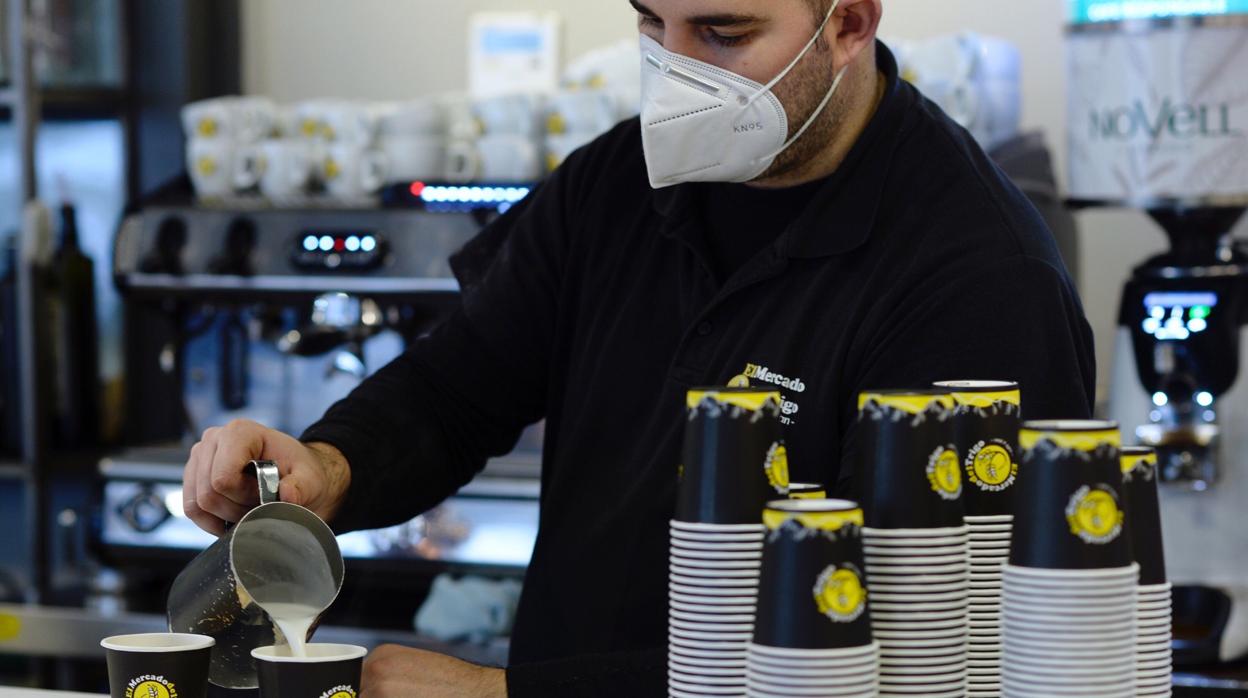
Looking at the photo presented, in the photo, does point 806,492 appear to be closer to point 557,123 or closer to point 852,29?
point 852,29

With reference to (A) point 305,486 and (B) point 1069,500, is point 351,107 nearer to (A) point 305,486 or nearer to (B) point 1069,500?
(A) point 305,486

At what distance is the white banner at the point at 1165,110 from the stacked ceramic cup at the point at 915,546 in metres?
1.45

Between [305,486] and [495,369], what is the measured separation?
13.4 inches

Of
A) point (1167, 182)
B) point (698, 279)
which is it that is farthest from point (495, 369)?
point (1167, 182)

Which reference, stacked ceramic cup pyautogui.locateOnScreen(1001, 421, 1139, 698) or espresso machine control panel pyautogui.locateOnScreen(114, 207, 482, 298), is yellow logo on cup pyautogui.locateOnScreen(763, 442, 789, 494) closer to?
stacked ceramic cup pyautogui.locateOnScreen(1001, 421, 1139, 698)

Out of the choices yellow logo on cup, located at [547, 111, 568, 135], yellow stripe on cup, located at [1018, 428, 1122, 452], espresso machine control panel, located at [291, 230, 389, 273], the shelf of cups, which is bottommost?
the shelf of cups

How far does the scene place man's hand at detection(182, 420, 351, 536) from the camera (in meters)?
1.34

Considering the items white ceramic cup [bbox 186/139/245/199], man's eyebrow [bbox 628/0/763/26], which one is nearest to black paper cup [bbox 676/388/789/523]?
man's eyebrow [bbox 628/0/763/26]

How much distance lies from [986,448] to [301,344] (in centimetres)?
184

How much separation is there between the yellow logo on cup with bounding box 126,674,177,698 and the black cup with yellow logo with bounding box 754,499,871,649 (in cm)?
46

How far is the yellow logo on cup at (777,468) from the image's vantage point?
896 millimetres

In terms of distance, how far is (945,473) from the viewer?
0.89 meters

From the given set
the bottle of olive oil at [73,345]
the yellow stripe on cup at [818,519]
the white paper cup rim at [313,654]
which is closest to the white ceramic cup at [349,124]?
the bottle of olive oil at [73,345]

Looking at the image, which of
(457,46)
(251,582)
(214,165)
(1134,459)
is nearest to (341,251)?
(214,165)
